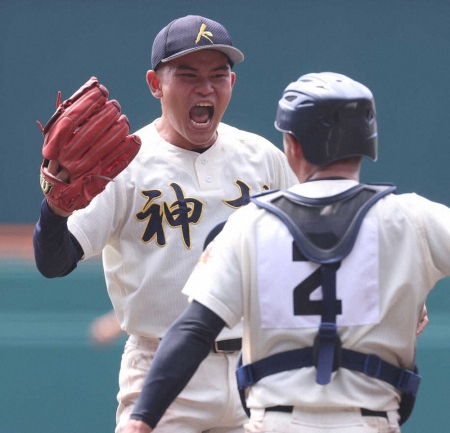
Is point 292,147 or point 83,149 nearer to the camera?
point 292,147

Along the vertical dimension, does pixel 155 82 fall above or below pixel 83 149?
above

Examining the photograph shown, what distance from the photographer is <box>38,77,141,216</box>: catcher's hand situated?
290 centimetres

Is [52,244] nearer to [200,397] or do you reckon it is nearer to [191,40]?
[200,397]

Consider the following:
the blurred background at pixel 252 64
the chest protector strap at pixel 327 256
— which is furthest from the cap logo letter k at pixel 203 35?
the blurred background at pixel 252 64

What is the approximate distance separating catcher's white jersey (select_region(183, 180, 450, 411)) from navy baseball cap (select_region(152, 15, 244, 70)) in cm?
111

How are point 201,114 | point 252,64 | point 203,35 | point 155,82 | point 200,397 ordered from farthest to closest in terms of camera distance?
point 252,64 < point 155,82 < point 201,114 < point 203,35 < point 200,397

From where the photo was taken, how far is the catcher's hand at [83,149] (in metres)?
2.90

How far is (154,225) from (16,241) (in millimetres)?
6967

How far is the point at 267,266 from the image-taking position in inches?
90.0

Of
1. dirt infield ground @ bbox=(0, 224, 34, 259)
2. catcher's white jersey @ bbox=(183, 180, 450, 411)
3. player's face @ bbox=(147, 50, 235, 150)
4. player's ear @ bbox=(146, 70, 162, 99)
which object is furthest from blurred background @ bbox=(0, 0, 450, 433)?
catcher's white jersey @ bbox=(183, 180, 450, 411)

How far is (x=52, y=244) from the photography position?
2.96 m

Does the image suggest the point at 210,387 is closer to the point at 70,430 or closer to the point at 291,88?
the point at 291,88

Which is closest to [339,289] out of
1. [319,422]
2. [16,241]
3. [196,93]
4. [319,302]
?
[319,302]

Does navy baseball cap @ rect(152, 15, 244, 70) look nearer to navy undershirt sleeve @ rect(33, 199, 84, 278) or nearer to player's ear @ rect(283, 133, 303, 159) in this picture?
navy undershirt sleeve @ rect(33, 199, 84, 278)
